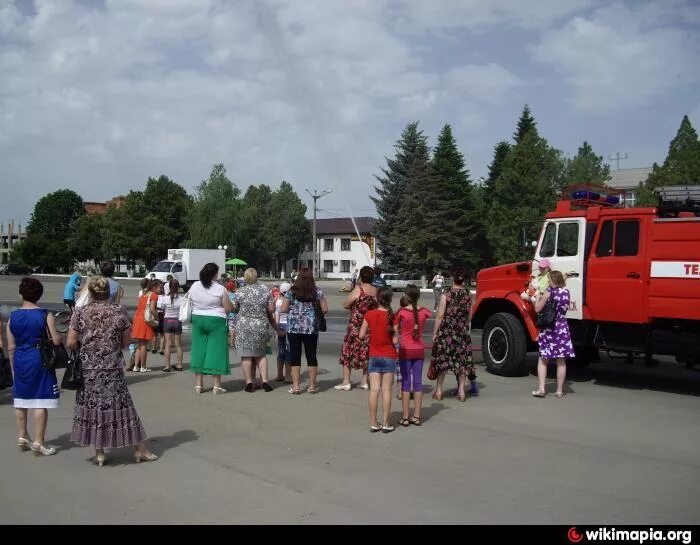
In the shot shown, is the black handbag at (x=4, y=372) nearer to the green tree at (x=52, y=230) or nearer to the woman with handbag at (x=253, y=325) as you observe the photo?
the woman with handbag at (x=253, y=325)

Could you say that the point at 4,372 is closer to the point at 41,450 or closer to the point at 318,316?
the point at 41,450

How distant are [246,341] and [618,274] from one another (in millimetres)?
5600

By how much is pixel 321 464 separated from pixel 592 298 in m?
6.19

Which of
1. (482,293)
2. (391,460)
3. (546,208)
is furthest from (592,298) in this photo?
(546,208)

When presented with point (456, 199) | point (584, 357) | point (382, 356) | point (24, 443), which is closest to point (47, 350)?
point (24, 443)

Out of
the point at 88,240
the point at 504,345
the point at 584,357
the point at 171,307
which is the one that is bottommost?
the point at 584,357

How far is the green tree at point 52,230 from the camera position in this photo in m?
99.5

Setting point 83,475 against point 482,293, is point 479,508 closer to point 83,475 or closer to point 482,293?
point 83,475

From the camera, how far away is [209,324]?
1008 cm

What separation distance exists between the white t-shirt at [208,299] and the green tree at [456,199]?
166ft

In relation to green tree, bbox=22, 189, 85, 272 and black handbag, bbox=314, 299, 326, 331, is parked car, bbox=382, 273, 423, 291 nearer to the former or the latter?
black handbag, bbox=314, 299, 326, 331

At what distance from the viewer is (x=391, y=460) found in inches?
273

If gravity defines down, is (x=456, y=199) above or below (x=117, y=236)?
above

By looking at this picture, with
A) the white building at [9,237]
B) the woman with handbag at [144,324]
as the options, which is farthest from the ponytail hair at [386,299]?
the white building at [9,237]
